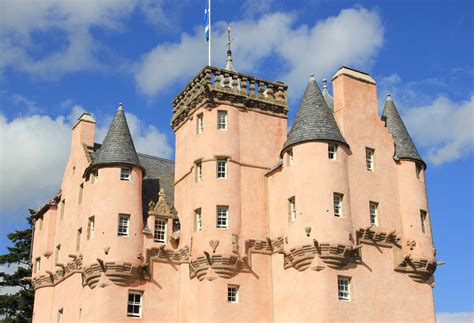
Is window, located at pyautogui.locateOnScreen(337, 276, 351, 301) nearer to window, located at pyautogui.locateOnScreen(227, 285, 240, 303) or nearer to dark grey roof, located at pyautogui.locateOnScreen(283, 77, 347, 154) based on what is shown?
window, located at pyautogui.locateOnScreen(227, 285, 240, 303)

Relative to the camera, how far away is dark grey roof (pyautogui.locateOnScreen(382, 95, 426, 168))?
41.6 meters

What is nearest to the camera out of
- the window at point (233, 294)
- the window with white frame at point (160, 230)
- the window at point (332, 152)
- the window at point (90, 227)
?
the window at point (332, 152)

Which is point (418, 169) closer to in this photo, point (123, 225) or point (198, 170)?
point (198, 170)

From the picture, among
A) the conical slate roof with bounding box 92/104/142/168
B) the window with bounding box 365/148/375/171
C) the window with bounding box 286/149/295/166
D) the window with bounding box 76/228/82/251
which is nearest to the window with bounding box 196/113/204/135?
the conical slate roof with bounding box 92/104/142/168

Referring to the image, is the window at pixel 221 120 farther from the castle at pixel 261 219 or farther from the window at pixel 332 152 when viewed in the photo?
the window at pixel 332 152

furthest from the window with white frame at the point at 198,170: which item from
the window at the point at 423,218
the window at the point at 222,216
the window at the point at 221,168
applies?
the window at the point at 423,218

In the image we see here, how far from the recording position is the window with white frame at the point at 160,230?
42475mm

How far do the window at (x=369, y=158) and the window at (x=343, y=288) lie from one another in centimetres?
703

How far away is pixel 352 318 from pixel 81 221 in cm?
1794

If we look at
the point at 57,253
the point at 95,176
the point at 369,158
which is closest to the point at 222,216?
the point at 95,176

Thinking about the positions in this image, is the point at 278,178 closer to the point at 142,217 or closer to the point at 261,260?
the point at 261,260

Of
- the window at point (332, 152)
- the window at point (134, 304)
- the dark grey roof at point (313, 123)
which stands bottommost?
the window at point (134, 304)

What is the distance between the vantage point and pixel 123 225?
4138 cm

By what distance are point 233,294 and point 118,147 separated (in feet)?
37.9
